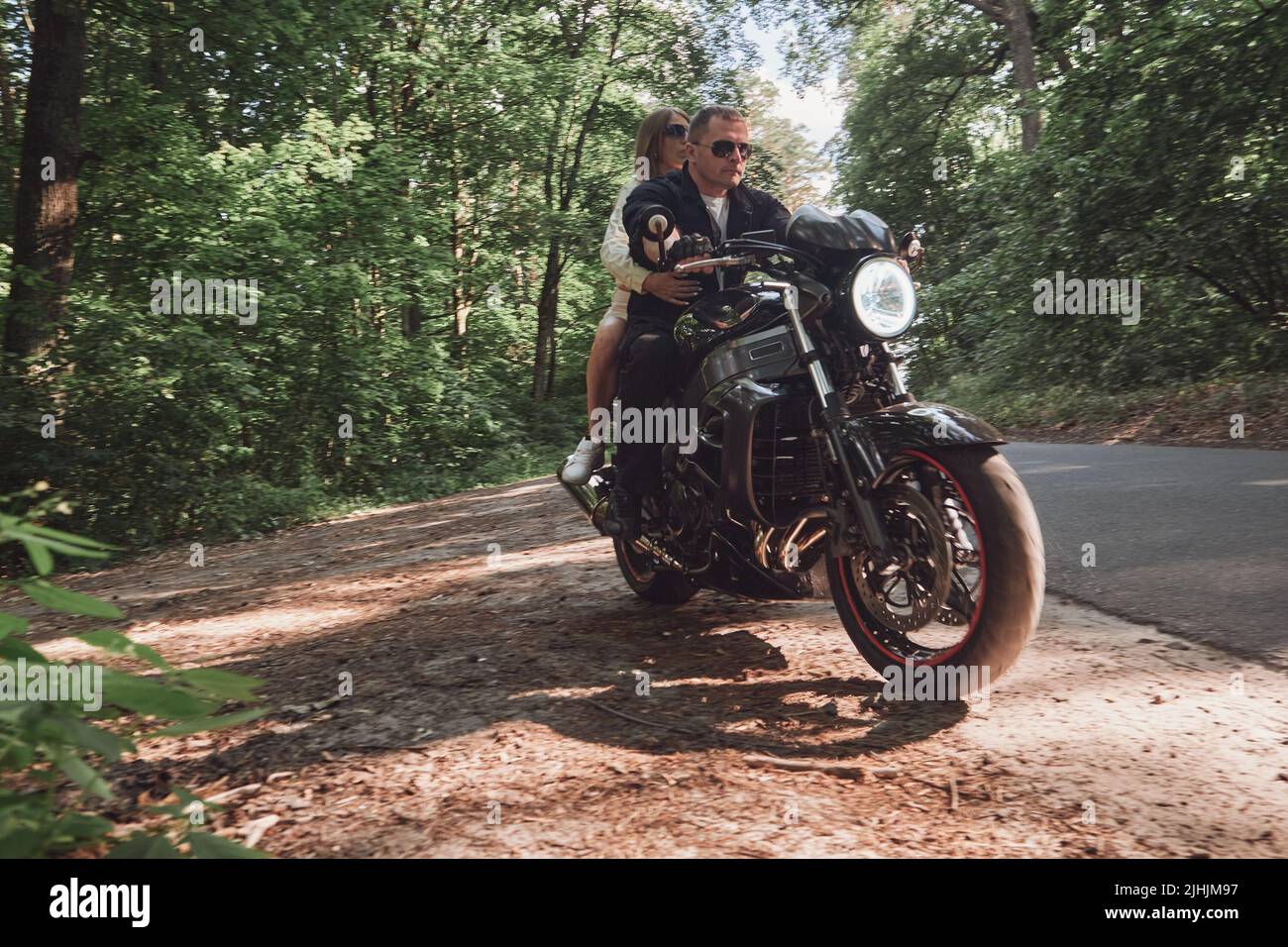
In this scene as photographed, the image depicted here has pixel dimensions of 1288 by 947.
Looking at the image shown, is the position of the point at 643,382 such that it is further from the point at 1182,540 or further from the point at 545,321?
the point at 545,321

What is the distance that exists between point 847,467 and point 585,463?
210cm

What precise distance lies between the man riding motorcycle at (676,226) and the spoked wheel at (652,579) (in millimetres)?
327

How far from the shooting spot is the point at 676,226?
14.4 ft

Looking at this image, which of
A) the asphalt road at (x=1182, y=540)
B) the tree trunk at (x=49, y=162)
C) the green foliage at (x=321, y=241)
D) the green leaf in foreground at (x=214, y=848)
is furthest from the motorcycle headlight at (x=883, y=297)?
the tree trunk at (x=49, y=162)

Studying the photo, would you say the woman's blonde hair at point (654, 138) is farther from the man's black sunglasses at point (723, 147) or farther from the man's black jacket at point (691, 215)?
the man's black sunglasses at point (723, 147)

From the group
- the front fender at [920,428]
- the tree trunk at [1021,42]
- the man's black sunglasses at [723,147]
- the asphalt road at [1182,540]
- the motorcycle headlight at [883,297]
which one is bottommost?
the asphalt road at [1182,540]

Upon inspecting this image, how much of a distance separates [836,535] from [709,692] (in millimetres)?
731

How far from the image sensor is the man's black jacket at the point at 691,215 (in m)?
4.37

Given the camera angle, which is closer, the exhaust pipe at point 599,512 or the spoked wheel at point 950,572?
the spoked wheel at point 950,572

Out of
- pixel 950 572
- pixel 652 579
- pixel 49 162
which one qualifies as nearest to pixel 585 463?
pixel 652 579

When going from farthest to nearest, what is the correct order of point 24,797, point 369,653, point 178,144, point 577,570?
1. point 178,144
2. point 577,570
3. point 369,653
4. point 24,797

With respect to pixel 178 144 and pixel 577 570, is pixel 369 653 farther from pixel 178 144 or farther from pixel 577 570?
pixel 178 144

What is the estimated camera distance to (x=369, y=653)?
14.9 ft
